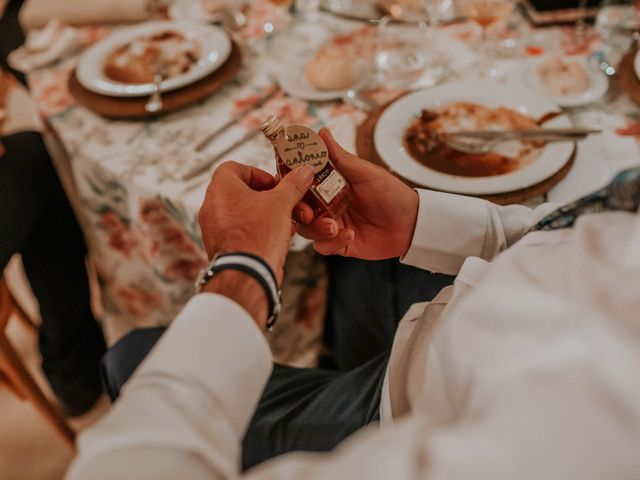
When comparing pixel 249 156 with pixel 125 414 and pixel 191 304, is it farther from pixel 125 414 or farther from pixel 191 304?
pixel 125 414

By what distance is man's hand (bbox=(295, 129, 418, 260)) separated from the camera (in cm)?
78

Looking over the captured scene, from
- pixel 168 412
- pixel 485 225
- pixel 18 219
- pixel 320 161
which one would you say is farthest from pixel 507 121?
pixel 18 219

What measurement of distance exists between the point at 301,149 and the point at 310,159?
0.02 meters

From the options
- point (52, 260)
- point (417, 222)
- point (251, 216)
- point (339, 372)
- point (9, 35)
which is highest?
point (251, 216)

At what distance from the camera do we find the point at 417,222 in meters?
0.78

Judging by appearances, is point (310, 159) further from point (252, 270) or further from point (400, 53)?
point (400, 53)

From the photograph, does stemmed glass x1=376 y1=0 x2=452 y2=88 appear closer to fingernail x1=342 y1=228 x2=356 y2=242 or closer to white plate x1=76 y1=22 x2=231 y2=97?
white plate x1=76 y1=22 x2=231 y2=97

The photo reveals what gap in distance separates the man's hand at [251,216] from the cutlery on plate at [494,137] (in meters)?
0.34

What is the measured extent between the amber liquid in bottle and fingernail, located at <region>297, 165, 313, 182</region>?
0.02m

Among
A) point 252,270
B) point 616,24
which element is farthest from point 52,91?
point 616,24

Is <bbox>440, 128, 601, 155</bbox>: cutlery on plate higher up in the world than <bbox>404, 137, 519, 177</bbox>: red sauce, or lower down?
higher up

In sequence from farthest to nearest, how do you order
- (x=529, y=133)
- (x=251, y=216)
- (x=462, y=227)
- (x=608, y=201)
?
(x=529, y=133), (x=462, y=227), (x=251, y=216), (x=608, y=201)

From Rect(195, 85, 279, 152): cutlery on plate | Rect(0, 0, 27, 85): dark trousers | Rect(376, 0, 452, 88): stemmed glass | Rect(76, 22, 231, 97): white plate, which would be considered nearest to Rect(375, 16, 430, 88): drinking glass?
Rect(376, 0, 452, 88): stemmed glass

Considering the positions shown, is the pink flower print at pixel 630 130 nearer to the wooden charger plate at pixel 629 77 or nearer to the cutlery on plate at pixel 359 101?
the wooden charger plate at pixel 629 77
